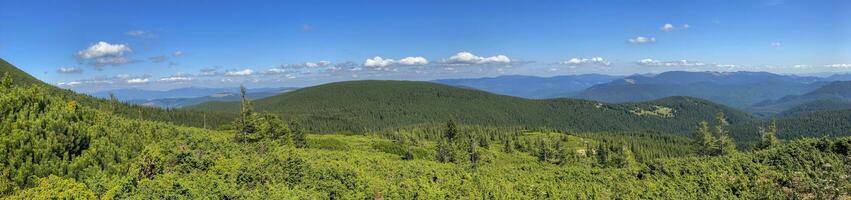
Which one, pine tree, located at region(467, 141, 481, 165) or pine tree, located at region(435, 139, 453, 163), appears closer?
pine tree, located at region(435, 139, 453, 163)

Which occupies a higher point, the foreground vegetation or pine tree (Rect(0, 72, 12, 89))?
pine tree (Rect(0, 72, 12, 89))

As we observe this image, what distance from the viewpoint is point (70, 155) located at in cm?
1966

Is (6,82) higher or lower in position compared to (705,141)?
higher

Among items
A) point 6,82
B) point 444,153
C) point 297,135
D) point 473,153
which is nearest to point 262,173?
point 6,82

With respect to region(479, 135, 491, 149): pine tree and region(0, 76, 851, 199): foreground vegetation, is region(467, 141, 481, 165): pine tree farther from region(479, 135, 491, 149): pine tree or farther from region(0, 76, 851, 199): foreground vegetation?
region(0, 76, 851, 199): foreground vegetation

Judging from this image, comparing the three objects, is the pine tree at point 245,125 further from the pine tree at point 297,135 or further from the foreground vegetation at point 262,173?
the foreground vegetation at point 262,173

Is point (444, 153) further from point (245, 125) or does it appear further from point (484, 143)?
point (484, 143)

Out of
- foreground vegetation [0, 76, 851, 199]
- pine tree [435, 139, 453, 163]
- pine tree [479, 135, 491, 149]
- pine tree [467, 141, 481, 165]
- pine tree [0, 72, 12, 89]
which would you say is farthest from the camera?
pine tree [479, 135, 491, 149]

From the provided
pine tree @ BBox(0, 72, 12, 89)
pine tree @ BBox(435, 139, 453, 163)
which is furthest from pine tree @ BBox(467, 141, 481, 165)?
pine tree @ BBox(0, 72, 12, 89)

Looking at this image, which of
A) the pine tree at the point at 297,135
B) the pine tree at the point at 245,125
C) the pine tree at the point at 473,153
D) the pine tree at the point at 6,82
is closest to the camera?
the pine tree at the point at 6,82

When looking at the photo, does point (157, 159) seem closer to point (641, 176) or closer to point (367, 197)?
point (367, 197)

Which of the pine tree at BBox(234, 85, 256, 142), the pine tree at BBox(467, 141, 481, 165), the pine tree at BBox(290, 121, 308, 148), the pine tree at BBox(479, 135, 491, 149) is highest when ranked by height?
the pine tree at BBox(234, 85, 256, 142)

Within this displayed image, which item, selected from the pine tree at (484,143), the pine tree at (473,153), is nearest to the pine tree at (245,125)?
the pine tree at (473,153)

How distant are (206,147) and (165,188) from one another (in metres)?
14.7
